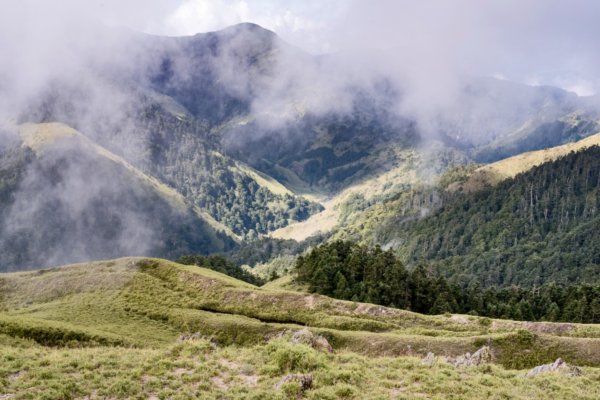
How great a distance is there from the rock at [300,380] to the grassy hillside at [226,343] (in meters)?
0.25

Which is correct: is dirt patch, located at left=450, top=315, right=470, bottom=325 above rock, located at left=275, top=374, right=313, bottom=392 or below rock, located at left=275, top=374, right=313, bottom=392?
below

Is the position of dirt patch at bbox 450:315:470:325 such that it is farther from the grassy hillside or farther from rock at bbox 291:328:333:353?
rock at bbox 291:328:333:353

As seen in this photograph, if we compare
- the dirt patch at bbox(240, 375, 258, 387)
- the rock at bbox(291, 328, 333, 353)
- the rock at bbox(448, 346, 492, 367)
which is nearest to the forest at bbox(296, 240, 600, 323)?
the rock at bbox(448, 346, 492, 367)

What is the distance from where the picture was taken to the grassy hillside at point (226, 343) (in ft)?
85.1

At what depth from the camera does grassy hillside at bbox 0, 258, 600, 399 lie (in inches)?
1022

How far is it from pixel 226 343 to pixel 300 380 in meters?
32.8

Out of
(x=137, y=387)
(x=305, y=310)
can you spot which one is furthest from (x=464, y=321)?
(x=137, y=387)

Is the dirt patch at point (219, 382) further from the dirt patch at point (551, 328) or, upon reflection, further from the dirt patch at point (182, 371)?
the dirt patch at point (551, 328)

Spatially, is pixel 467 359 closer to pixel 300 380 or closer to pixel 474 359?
pixel 474 359

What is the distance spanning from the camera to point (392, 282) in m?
115

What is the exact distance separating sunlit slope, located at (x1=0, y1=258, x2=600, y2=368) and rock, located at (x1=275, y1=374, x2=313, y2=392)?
84.3ft

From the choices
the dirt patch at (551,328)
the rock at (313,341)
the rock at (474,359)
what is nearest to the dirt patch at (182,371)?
the rock at (313,341)

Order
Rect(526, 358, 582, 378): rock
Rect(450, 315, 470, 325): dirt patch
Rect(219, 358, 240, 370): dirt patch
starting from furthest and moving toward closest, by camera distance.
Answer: Rect(450, 315, 470, 325): dirt patch < Rect(526, 358, 582, 378): rock < Rect(219, 358, 240, 370): dirt patch

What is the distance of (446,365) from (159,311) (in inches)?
1745
